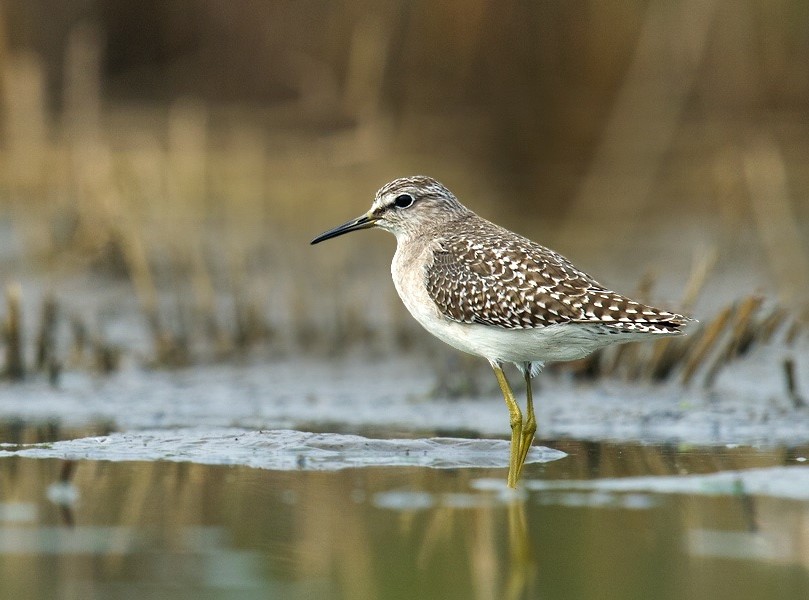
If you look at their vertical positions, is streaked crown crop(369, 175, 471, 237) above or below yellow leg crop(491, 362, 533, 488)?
above

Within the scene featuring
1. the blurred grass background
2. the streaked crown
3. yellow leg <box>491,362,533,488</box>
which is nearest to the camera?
yellow leg <box>491,362,533,488</box>

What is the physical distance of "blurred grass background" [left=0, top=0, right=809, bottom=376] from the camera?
12.1 metres

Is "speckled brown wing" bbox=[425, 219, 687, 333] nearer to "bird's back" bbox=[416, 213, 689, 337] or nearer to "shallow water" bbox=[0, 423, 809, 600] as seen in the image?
"bird's back" bbox=[416, 213, 689, 337]

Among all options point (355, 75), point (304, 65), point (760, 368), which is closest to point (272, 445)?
point (760, 368)

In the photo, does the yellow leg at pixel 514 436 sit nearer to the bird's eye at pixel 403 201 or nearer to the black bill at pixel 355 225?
the bird's eye at pixel 403 201

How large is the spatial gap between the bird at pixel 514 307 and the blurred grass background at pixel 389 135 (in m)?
4.24

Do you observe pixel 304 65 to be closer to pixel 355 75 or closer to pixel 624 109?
Result: pixel 355 75

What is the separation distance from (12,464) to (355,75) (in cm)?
861

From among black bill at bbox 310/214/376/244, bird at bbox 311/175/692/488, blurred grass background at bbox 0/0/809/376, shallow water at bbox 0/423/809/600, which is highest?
blurred grass background at bbox 0/0/809/376

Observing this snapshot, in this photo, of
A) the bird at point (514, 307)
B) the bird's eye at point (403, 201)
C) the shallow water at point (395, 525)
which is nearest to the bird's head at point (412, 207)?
the bird's eye at point (403, 201)

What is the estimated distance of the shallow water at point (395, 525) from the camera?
4.42 meters

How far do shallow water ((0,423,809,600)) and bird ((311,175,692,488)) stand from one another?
528 mm

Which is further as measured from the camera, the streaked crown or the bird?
the streaked crown

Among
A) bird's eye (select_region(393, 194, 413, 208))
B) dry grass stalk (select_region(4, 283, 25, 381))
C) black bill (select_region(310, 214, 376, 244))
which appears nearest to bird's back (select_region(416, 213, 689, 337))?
bird's eye (select_region(393, 194, 413, 208))
